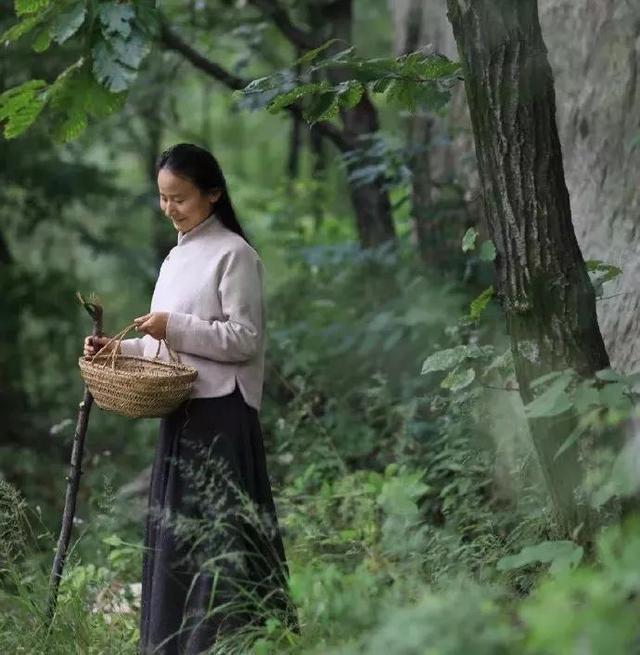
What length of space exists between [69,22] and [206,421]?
5.54 ft

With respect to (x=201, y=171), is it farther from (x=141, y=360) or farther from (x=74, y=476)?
(x=74, y=476)

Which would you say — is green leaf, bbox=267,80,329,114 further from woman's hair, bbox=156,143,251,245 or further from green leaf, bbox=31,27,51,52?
green leaf, bbox=31,27,51,52

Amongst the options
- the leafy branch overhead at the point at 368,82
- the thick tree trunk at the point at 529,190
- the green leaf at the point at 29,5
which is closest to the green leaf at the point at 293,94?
the leafy branch overhead at the point at 368,82

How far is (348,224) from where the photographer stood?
41.6 ft

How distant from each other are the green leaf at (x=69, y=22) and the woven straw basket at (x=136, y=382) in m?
1.29

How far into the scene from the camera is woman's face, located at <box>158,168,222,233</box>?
13.6 ft

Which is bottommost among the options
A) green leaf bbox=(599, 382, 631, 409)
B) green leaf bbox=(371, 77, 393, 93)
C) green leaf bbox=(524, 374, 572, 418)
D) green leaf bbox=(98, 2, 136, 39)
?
green leaf bbox=(599, 382, 631, 409)

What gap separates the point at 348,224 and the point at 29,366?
3.67 meters

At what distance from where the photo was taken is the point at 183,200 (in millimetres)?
4184

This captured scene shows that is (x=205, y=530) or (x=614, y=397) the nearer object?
(x=614, y=397)

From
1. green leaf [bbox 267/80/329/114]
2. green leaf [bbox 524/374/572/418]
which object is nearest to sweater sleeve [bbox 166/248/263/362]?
green leaf [bbox 267/80/329/114]

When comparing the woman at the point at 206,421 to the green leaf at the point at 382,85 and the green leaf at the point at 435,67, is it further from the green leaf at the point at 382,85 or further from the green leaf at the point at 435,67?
the green leaf at the point at 435,67

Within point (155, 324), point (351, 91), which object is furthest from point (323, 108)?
point (155, 324)

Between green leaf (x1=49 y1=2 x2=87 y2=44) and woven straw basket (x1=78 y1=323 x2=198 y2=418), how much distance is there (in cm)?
129
